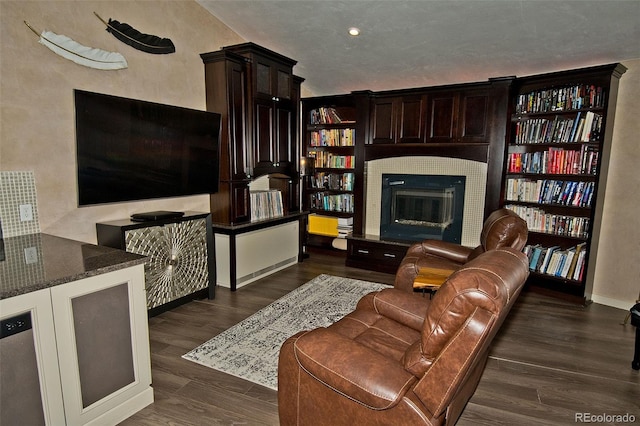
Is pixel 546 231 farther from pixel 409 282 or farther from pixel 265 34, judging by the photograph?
→ pixel 265 34

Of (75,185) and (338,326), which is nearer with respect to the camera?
(338,326)

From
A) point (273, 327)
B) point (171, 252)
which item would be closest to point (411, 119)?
point (273, 327)

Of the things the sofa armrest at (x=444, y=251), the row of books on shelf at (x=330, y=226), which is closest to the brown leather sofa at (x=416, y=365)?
the sofa armrest at (x=444, y=251)

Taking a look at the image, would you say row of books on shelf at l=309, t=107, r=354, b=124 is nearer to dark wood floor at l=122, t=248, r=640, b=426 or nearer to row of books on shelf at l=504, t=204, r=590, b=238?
row of books on shelf at l=504, t=204, r=590, b=238

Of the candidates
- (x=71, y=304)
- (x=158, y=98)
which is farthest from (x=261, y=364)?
(x=158, y=98)

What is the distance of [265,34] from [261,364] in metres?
3.52

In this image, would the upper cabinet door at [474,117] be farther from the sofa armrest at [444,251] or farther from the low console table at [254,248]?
the low console table at [254,248]

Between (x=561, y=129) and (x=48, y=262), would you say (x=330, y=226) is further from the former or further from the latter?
(x=48, y=262)

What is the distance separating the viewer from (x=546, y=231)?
13.2 ft

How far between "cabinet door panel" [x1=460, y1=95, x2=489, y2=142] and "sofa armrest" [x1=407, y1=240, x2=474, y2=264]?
150 cm

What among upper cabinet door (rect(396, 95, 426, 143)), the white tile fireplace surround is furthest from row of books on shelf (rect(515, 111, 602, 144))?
upper cabinet door (rect(396, 95, 426, 143))

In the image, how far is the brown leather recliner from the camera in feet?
8.21

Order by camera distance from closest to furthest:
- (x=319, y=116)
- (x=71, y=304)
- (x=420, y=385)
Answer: (x=420, y=385) → (x=71, y=304) → (x=319, y=116)

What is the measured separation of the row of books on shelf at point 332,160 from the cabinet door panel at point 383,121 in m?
0.59
